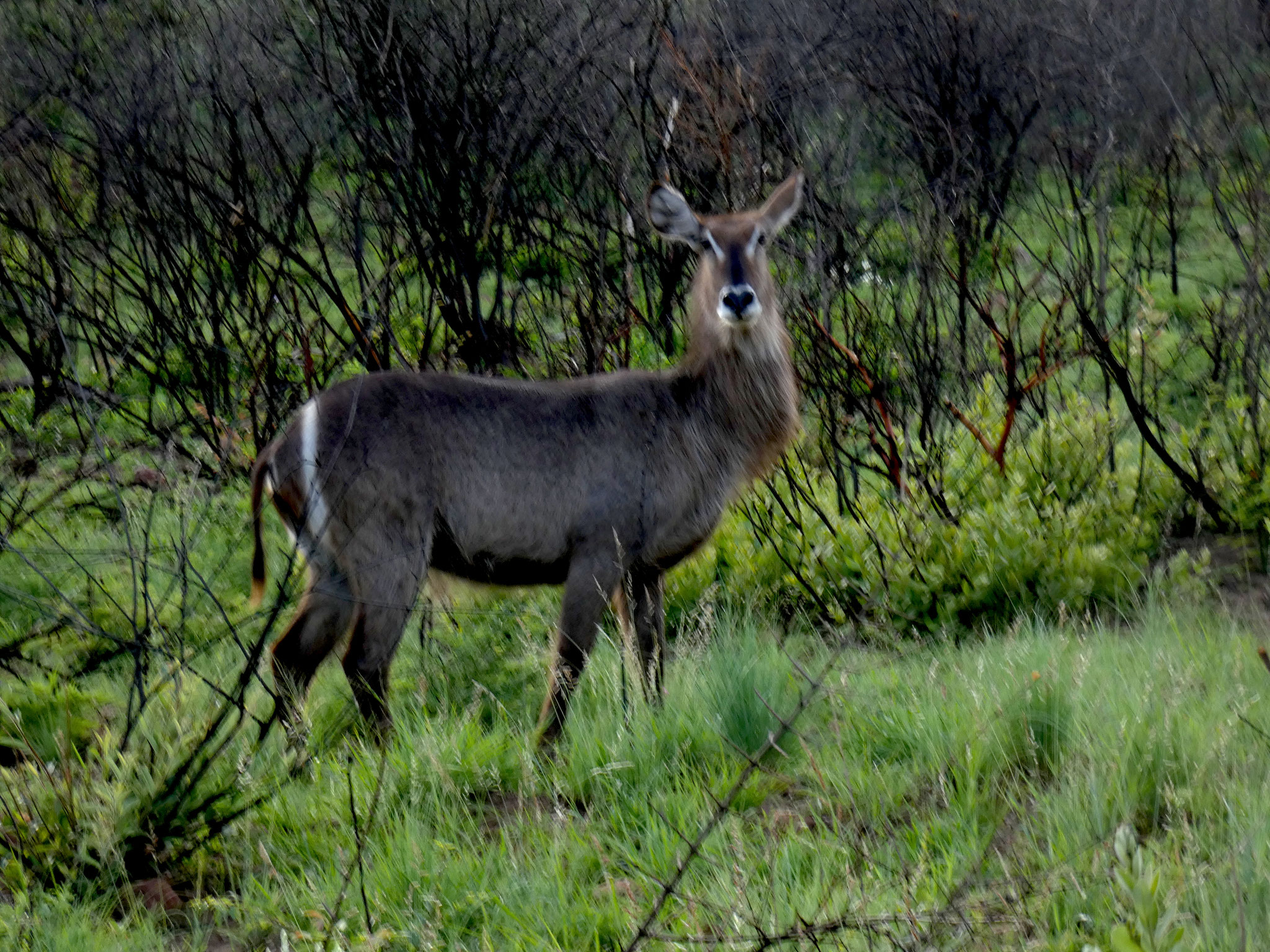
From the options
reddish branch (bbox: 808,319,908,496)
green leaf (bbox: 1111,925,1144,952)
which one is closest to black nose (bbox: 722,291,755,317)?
reddish branch (bbox: 808,319,908,496)

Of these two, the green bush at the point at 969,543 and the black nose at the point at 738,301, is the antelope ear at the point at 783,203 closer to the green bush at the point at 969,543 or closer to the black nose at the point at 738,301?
the black nose at the point at 738,301

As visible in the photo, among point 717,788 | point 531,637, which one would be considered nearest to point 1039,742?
point 717,788

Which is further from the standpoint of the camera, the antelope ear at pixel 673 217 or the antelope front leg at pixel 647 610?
the antelope ear at pixel 673 217

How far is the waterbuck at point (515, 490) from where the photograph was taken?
4410 mm

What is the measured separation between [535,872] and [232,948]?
2.49ft

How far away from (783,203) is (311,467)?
7.07 feet

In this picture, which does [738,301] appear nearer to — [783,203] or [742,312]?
[742,312]

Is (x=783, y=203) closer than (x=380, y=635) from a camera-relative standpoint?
No

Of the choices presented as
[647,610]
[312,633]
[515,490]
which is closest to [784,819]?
[647,610]

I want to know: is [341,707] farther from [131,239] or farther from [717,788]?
[131,239]

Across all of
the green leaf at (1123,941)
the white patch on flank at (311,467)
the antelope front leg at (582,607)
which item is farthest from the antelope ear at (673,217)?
the green leaf at (1123,941)

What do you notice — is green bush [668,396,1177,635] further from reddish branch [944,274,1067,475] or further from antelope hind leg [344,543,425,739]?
antelope hind leg [344,543,425,739]

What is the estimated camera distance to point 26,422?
817 centimetres

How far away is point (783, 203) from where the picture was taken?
5.39 m
